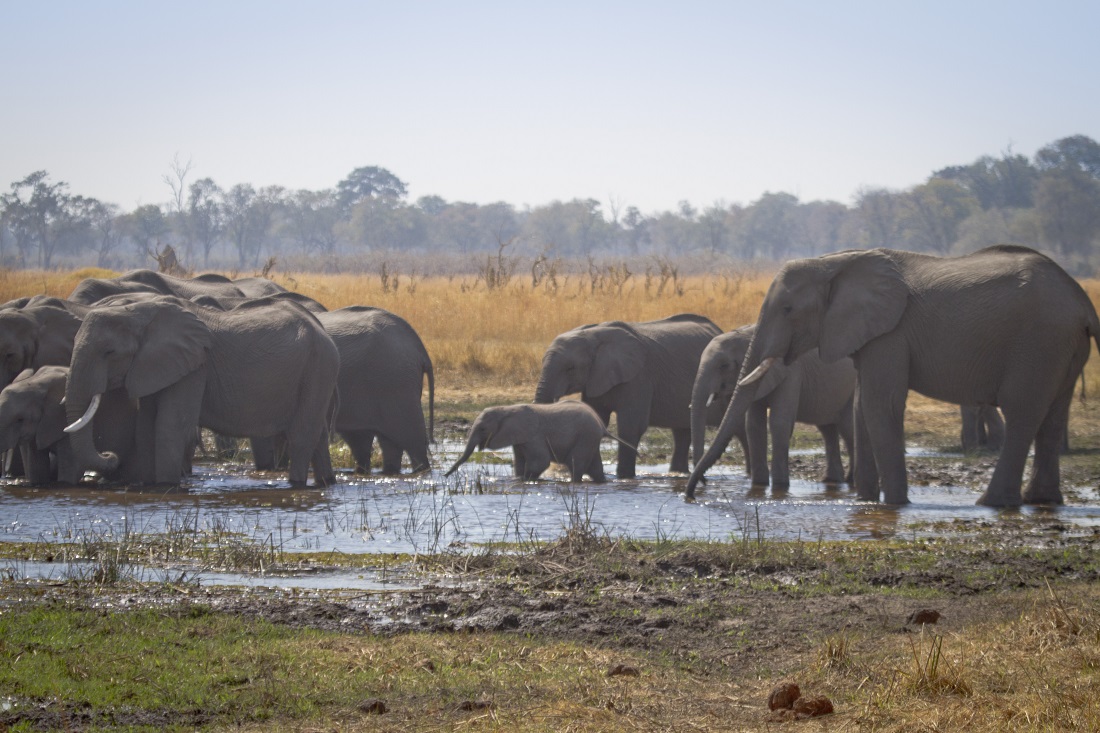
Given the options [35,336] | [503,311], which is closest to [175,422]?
[35,336]

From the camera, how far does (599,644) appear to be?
19.8ft

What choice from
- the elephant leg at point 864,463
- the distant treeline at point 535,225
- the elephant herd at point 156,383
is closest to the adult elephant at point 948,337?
the elephant leg at point 864,463

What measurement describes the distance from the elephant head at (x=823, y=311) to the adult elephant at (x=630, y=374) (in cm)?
251

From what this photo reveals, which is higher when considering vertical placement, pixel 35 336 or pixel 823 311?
pixel 823 311

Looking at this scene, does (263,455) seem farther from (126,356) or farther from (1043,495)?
(1043,495)

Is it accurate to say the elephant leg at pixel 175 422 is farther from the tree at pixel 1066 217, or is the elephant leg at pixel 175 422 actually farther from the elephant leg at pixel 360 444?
the tree at pixel 1066 217

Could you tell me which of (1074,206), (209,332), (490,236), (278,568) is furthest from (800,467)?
(490,236)

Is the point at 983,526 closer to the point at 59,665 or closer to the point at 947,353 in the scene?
the point at 947,353

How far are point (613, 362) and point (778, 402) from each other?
218 centimetres

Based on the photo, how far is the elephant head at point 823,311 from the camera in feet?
37.5

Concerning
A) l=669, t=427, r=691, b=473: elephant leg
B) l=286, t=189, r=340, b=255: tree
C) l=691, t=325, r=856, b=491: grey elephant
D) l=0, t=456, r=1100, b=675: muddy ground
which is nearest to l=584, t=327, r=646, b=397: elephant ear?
l=669, t=427, r=691, b=473: elephant leg

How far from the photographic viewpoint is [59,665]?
547 cm

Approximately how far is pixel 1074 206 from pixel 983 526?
6411cm

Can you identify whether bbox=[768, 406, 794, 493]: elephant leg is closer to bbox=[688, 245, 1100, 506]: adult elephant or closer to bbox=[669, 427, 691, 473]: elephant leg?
bbox=[688, 245, 1100, 506]: adult elephant
